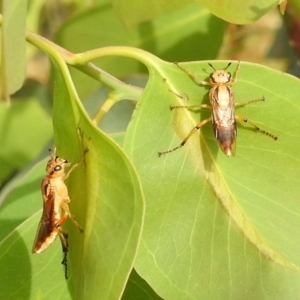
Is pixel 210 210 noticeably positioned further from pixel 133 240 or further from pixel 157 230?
pixel 133 240

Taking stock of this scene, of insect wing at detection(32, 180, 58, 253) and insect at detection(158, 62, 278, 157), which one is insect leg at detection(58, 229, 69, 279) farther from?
insect at detection(158, 62, 278, 157)

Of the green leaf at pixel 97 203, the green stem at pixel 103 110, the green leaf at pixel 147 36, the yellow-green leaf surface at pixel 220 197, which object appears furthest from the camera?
the green leaf at pixel 147 36

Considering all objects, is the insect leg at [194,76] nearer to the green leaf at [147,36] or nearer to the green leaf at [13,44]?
the green leaf at [13,44]

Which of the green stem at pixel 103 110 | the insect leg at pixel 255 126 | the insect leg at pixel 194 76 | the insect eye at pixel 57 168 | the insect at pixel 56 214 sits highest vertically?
the insect leg at pixel 194 76

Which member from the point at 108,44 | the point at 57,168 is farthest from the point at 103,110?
the point at 108,44

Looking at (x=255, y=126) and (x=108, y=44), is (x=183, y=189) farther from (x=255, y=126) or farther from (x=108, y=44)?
(x=108, y=44)

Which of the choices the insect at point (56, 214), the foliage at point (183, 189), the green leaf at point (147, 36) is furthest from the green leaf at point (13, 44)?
the green leaf at point (147, 36)
